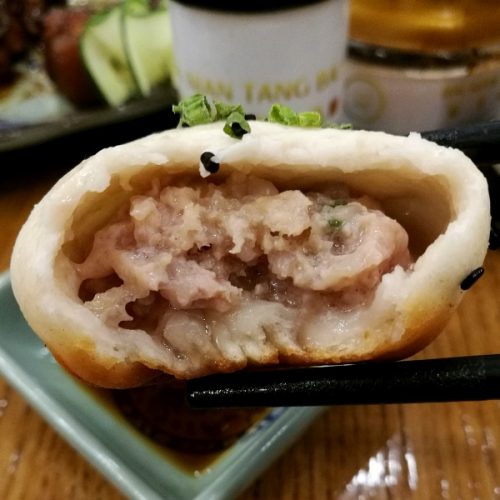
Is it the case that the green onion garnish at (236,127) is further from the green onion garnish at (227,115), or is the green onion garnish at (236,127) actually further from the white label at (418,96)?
the white label at (418,96)

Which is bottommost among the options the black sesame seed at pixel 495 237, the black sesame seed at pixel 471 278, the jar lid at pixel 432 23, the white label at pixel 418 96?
the white label at pixel 418 96

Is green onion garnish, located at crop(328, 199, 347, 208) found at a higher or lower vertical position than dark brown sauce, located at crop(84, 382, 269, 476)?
higher

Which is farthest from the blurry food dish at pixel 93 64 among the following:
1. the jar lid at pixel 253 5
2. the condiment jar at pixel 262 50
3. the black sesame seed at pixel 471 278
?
the black sesame seed at pixel 471 278

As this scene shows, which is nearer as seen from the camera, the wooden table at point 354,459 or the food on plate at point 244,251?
the food on plate at point 244,251

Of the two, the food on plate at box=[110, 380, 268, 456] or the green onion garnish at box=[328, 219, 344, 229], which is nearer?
the green onion garnish at box=[328, 219, 344, 229]

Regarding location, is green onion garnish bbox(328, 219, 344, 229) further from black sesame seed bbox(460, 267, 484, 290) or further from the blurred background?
the blurred background

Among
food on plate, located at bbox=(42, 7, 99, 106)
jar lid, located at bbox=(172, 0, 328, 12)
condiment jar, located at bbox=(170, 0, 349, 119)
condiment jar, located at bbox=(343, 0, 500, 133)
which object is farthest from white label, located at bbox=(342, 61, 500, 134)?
food on plate, located at bbox=(42, 7, 99, 106)

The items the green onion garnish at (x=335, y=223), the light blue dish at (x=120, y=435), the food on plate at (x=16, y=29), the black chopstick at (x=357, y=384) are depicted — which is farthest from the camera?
the food on plate at (x=16, y=29)
